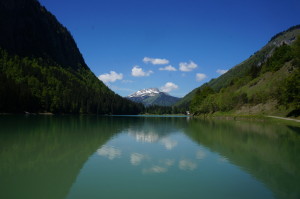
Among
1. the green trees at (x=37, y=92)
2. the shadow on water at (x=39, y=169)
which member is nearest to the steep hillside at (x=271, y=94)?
the shadow on water at (x=39, y=169)

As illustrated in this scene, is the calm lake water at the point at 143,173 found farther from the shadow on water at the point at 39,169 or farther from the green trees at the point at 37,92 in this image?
the green trees at the point at 37,92

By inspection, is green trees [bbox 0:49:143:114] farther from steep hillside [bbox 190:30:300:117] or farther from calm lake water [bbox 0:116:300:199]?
calm lake water [bbox 0:116:300:199]

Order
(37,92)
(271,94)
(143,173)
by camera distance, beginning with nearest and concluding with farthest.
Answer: (143,173) < (271,94) < (37,92)

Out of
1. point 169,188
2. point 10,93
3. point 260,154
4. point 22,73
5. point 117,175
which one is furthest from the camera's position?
point 22,73

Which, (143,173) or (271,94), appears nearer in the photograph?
(143,173)

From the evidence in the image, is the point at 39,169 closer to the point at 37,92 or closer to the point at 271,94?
the point at 271,94

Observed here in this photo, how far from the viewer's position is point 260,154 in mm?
26047

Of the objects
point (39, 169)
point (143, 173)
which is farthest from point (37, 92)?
point (143, 173)

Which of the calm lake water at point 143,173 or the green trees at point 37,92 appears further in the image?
the green trees at point 37,92

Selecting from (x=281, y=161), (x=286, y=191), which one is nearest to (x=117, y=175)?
(x=286, y=191)

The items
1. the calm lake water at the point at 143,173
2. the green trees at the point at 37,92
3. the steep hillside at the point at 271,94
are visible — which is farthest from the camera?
the green trees at the point at 37,92

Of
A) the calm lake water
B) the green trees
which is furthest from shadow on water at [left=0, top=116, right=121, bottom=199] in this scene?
the green trees

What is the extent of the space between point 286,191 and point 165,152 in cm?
1455

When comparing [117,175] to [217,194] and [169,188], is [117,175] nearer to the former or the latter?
[169,188]
